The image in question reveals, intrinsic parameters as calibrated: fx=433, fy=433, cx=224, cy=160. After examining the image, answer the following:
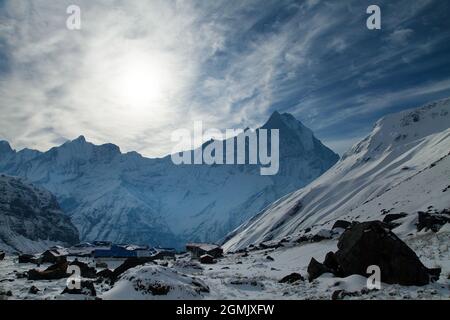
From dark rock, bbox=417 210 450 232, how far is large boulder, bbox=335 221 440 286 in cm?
2149

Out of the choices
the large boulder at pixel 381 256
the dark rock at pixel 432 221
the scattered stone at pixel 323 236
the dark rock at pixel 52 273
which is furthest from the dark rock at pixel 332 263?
the scattered stone at pixel 323 236

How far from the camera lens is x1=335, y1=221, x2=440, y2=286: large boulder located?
22.6 m

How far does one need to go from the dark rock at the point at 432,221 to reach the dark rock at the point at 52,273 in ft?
117

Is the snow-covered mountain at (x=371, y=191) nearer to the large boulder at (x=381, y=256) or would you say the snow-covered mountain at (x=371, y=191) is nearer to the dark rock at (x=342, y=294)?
the large boulder at (x=381, y=256)

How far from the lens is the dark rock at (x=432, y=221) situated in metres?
45.0

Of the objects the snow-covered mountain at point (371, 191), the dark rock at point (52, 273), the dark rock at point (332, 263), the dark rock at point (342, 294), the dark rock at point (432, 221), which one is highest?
the snow-covered mountain at point (371, 191)

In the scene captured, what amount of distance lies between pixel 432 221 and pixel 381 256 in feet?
85.6

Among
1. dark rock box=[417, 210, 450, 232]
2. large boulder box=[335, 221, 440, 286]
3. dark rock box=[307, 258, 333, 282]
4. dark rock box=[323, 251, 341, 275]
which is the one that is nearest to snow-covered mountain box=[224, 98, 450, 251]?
dark rock box=[417, 210, 450, 232]

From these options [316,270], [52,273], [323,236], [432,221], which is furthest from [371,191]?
[52,273]

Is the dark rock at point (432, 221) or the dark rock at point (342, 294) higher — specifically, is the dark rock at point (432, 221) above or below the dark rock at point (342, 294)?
above
